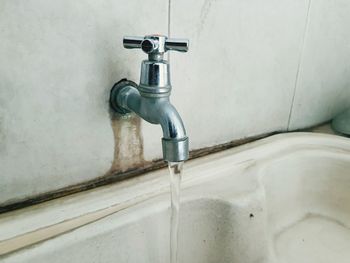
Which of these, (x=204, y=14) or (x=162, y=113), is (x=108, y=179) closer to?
(x=162, y=113)

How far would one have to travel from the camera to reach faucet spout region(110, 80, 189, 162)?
0.35m

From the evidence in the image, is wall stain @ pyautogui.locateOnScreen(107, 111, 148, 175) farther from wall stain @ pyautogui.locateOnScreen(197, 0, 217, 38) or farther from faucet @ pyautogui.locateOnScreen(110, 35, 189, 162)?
wall stain @ pyautogui.locateOnScreen(197, 0, 217, 38)

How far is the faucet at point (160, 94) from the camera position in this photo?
351 mm

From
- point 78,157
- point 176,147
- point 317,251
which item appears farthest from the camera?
point 317,251

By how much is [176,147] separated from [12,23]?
0.76ft

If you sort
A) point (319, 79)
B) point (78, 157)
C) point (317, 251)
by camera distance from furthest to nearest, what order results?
point (319, 79) → point (317, 251) → point (78, 157)

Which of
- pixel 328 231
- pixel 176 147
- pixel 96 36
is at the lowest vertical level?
pixel 328 231

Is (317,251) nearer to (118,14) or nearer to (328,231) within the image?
(328,231)

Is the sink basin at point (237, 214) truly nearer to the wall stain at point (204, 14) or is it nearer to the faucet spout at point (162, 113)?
the faucet spout at point (162, 113)

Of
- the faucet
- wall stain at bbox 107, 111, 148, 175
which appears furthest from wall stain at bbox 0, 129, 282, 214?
the faucet

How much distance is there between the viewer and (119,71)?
1.46ft

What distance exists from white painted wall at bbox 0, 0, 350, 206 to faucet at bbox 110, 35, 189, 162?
68 millimetres

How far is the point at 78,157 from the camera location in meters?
0.45

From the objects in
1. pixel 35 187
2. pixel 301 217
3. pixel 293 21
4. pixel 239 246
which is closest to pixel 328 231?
pixel 301 217
